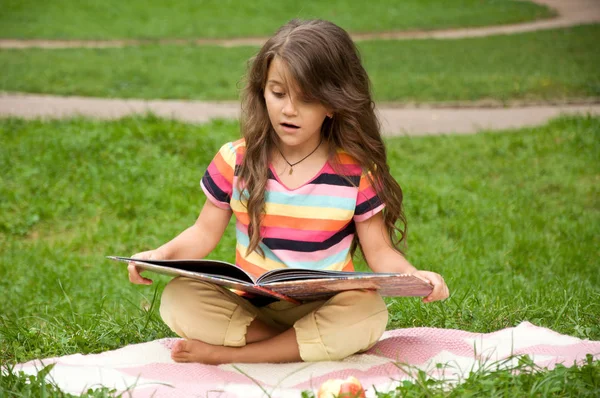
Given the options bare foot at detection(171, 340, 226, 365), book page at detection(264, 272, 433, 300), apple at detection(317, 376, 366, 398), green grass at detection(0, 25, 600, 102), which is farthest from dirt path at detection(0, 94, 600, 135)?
apple at detection(317, 376, 366, 398)

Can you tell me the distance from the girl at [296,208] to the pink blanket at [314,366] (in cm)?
9

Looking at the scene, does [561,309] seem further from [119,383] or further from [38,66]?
[38,66]

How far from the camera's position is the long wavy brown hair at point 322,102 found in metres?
2.89

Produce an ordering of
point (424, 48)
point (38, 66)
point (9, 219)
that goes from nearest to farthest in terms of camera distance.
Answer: point (9, 219)
point (38, 66)
point (424, 48)

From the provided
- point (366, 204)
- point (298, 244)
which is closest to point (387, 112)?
point (366, 204)

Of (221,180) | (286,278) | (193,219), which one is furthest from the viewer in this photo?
(193,219)

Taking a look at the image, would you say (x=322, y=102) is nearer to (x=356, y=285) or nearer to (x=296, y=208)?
(x=296, y=208)

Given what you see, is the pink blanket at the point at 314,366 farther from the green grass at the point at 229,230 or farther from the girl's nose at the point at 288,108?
the girl's nose at the point at 288,108

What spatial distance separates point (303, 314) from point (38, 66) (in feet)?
34.4

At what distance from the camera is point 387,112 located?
30.8 feet

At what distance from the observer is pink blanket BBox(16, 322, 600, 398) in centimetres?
263

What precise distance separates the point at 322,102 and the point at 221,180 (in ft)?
1.59

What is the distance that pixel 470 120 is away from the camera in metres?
8.82

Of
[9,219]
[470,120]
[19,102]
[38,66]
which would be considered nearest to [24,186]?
[9,219]
